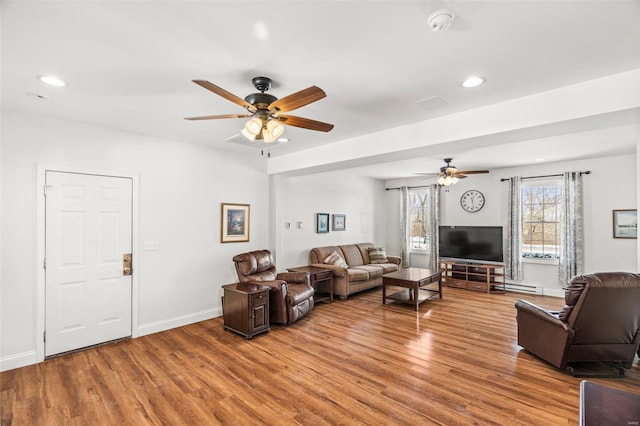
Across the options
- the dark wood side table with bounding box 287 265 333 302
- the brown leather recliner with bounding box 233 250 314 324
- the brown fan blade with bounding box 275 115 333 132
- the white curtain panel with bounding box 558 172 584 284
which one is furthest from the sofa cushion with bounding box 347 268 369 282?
the white curtain panel with bounding box 558 172 584 284

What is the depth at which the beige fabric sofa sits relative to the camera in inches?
227

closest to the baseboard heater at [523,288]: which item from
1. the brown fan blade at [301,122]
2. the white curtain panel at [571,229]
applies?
the white curtain panel at [571,229]

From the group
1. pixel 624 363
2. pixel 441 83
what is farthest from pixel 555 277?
pixel 441 83

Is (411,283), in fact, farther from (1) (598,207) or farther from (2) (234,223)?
(1) (598,207)

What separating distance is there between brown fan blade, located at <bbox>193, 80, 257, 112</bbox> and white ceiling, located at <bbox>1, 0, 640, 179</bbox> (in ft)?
0.90

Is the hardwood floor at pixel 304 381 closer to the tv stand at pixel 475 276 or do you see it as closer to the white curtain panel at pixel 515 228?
the tv stand at pixel 475 276

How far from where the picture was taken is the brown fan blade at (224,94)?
1904 millimetres

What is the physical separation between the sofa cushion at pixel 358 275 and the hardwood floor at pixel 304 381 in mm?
1576

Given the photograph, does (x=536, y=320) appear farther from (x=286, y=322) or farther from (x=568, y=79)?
(x=286, y=322)

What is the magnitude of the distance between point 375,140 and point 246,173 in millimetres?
2441

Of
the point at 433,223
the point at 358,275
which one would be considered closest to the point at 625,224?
the point at 433,223

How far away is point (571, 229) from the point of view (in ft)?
19.1

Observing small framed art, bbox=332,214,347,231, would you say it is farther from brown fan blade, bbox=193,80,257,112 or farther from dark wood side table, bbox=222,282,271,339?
brown fan blade, bbox=193,80,257,112

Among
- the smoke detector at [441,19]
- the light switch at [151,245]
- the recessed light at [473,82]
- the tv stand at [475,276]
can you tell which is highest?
the recessed light at [473,82]
